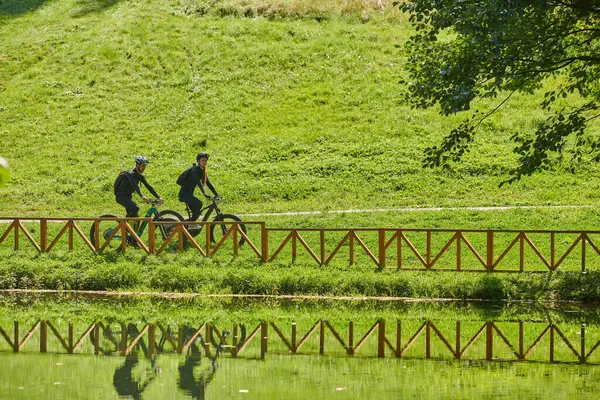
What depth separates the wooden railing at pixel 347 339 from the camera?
1566 centimetres

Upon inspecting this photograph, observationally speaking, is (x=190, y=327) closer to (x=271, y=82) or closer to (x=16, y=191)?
(x=16, y=191)

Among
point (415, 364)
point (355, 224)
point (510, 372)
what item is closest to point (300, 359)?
point (415, 364)

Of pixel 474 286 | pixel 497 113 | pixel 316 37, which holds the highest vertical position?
pixel 316 37

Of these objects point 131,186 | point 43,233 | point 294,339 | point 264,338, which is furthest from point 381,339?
point 43,233

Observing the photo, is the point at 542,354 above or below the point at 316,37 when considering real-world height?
below

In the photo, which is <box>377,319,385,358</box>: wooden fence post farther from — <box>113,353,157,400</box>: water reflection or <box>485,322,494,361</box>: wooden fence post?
<box>113,353,157,400</box>: water reflection

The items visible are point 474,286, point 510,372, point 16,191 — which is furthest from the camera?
point 16,191

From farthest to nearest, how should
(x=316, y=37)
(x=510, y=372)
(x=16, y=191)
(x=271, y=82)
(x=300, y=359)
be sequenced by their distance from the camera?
(x=316, y=37), (x=271, y=82), (x=16, y=191), (x=300, y=359), (x=510, y=372)

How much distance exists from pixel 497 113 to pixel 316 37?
11192mm

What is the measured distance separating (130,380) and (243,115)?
3146 centimetres

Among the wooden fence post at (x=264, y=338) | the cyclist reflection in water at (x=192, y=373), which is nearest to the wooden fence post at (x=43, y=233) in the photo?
the wooden fence post at (x=264, y=338)

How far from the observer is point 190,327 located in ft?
58.1

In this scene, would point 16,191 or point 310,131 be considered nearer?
point 16,191

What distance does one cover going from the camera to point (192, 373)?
13906mm
